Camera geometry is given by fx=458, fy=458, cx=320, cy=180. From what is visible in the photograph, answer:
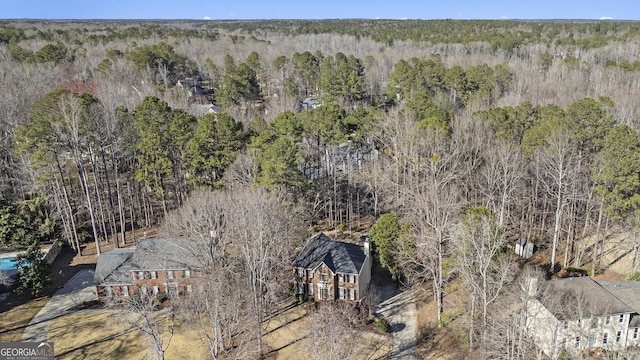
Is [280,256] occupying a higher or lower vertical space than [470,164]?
lower

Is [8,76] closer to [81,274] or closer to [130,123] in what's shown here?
[130,123]

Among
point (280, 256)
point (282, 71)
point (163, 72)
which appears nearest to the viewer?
point (280, 256)

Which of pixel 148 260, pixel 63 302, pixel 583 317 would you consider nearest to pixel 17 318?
pixel 63 302

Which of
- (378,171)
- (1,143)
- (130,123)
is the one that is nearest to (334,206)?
A: (378,171)

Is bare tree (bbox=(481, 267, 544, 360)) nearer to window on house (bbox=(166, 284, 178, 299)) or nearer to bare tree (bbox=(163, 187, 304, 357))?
bare tree (bbox=(163, 187, 304, 357))

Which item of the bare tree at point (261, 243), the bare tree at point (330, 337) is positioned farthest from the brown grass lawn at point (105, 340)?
the bare tree at point (330, 337)

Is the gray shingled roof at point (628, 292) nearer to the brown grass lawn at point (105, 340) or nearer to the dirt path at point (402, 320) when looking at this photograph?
the dirt path at point (402, 320)
